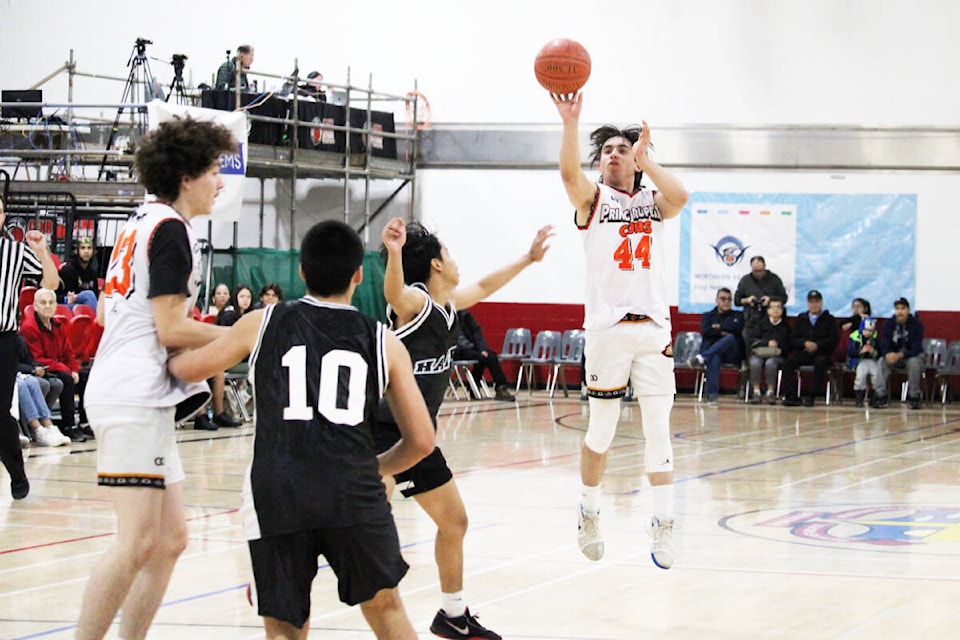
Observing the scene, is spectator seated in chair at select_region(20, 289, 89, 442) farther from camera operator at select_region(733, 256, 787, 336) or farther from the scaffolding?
camera operator at select_region(733, 256, 787, 336)

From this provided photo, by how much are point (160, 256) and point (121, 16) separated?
18.9 metres

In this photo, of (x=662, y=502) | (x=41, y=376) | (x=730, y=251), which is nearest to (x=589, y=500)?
(x=662, y=502)

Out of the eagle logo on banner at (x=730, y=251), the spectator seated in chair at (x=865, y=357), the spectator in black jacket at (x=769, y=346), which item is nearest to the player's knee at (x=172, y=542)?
the spectator in black jacket at (x=769, y=346)

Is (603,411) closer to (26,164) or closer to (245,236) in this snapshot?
(26,164)

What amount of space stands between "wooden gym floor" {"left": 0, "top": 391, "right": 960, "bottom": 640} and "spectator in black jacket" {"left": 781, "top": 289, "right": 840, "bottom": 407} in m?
5.22

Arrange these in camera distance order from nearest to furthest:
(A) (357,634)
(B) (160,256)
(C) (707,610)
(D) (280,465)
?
(D) (280,465), (B) (160,256), (A) (357,634), (C) (707,610)

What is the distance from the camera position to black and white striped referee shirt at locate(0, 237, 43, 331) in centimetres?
738

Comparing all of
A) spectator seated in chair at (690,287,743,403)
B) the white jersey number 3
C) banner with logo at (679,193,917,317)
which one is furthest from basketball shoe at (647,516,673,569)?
banner with logo at (679,193,917,317)

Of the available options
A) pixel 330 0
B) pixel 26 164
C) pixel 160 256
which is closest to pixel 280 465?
pixel 160 256

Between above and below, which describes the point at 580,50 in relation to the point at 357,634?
above

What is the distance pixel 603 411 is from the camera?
6.14 m

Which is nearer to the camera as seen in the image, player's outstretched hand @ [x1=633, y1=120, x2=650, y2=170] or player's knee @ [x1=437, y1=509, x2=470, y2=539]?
player's knee @ [x1=437, y1=509, x2=470, y2=539]

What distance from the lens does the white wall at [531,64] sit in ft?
Answer: 62.6

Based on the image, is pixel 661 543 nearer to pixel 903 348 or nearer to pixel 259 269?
pixel 259 269
